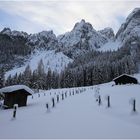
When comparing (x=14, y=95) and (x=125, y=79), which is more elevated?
(x=125, y=79)

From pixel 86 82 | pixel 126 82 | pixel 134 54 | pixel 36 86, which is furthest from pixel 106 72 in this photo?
pixel 134 54

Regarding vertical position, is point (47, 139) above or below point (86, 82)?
below

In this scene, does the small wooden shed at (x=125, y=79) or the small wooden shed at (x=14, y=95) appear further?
the small wooden shed at (x=125, y=79)

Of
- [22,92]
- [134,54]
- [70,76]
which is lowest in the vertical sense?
[22,92]

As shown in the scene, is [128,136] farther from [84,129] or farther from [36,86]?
[36,86]

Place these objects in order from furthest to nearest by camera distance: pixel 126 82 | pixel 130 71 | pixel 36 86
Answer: pixel 130 71
pixel 36 86
pixel 126 82

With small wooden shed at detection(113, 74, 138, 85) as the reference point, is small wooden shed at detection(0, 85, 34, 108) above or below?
below

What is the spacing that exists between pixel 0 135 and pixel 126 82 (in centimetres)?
6328

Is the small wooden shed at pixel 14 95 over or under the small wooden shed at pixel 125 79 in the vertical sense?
under

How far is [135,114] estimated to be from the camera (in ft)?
52.5

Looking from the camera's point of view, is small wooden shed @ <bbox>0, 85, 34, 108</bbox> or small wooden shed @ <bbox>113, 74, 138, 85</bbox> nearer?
small wooden shed @ <bbox>0, 85, 34, 108</bbox>

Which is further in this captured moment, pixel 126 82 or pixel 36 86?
pixel 36 86

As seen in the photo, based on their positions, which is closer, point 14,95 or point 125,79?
point 14,95

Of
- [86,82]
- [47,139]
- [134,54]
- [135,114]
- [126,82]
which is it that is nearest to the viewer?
[47,139]
